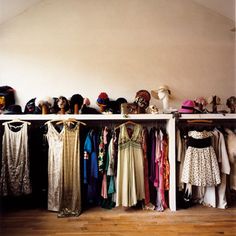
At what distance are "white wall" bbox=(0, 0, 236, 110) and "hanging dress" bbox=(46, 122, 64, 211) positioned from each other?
0.72 m

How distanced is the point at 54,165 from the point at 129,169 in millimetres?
916

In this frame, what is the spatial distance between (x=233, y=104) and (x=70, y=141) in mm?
2196

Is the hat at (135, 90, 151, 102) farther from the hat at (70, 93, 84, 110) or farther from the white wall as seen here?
the hat at (70, 93, 84, 110)

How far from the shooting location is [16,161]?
299 centimetres

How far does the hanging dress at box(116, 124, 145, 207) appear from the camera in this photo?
3.03 metres

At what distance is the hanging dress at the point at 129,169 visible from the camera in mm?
3029

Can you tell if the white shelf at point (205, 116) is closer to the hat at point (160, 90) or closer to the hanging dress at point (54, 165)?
the hat at point (160, 90)

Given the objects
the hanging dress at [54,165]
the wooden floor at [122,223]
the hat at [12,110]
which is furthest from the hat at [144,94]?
the hat at [12,110]

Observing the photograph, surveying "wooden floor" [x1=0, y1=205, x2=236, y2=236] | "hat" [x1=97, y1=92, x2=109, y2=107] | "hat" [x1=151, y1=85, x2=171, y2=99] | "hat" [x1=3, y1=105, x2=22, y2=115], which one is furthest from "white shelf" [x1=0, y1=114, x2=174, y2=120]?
"wooden floor" [x1=0, y1=205, x2=236, y2=236]

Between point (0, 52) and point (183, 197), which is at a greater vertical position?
point (0, 52)

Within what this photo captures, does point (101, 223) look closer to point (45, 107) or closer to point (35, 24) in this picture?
point (45, 107)

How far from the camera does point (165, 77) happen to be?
3.55 m

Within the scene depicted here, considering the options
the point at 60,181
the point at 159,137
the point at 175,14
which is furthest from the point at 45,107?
the point at 175,14

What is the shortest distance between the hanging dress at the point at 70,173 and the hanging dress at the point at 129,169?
498 millimetres
